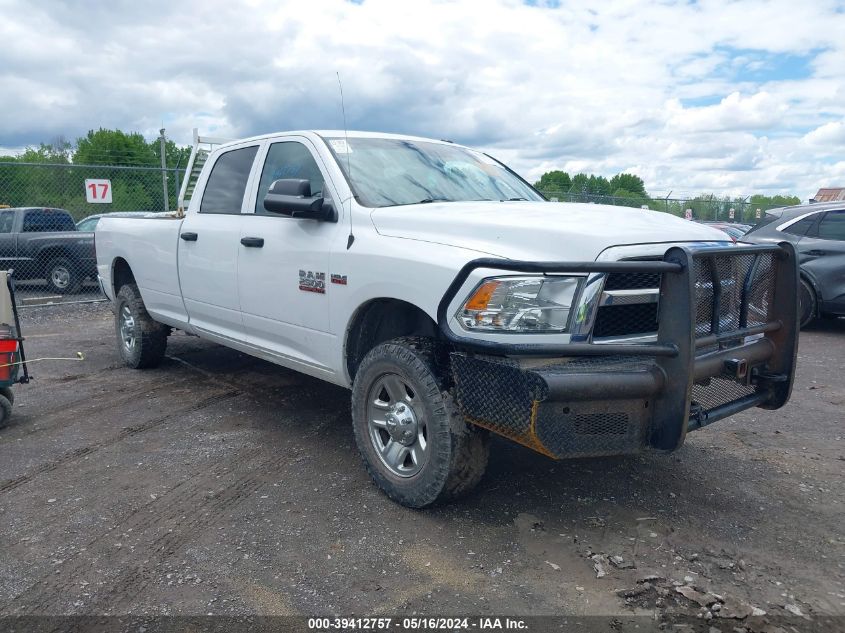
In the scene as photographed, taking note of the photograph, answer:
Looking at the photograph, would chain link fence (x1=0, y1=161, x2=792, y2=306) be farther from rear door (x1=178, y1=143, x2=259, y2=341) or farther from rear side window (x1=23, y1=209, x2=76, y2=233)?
rear door (x1=178, y1=143, x2=259, y2=341)

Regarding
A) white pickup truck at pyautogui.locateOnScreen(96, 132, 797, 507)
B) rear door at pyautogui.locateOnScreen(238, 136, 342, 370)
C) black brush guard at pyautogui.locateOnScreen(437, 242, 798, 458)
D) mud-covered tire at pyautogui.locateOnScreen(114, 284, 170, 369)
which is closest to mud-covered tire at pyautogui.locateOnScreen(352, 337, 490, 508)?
white pickup truck at pyautogui.locateOnScreen(96, 132, 797, 507)

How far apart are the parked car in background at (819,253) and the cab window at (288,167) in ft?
20.8

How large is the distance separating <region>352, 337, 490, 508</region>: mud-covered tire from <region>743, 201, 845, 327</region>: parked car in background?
6733 mm

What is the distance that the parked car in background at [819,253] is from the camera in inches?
364

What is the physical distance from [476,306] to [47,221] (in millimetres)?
13179

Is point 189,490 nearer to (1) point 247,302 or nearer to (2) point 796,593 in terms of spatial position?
(1) point 247,302

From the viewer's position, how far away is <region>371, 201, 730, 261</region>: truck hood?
134 inches

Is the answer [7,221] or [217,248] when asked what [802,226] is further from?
[7,221]

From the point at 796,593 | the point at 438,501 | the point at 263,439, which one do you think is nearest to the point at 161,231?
the point at 263,439

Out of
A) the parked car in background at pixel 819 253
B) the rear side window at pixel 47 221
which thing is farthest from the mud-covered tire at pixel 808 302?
the rear side window at pixel 47 221

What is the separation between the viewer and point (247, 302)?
5176 millimetres

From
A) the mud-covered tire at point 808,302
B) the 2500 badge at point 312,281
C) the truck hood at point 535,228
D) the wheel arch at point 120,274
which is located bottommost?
the mud-covered tire at point 808,302

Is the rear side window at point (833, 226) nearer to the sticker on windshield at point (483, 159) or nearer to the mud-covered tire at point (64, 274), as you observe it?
the sticker on windshield at point (483, 159)

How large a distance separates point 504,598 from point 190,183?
5623 mm
